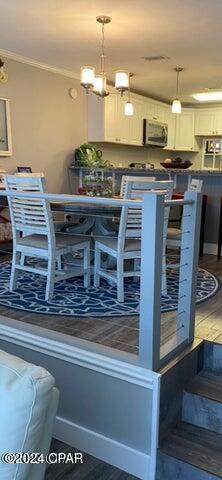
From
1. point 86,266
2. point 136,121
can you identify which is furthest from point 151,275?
point 136,121

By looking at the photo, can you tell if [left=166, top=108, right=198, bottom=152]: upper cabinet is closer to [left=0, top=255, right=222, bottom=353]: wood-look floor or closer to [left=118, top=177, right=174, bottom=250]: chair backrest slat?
[left=118, top=177, right=174, bottom=250]: chair backrest slat

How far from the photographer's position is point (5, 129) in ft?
16.4

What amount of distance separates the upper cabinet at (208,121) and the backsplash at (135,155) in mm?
555

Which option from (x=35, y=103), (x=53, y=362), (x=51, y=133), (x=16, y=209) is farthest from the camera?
(x=51, y=133)

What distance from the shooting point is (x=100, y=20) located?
3.79 m

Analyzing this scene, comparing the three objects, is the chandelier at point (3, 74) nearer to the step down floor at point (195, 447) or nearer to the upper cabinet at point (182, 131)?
the upper cabinet at point (182, 131)

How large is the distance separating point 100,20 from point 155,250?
9.74 ft

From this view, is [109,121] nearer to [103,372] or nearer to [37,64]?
[37,64]

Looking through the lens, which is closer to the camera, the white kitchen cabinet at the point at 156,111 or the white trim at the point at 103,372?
the white trim at the point at 103,372

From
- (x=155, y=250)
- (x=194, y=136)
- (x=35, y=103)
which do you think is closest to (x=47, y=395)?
(x=155, y=250)

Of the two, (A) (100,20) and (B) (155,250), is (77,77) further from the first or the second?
(B) (155,250)

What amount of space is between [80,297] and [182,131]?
6059 mm

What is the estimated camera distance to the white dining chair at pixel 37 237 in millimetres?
2885

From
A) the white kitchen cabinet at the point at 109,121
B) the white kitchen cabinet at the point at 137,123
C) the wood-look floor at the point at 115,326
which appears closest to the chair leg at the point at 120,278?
the wood-look floor at the point at 115,326
